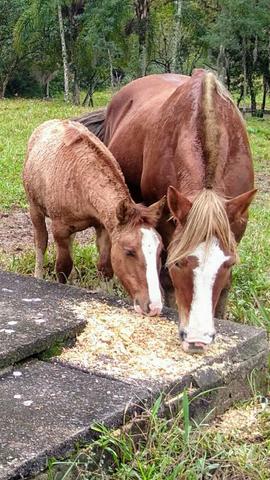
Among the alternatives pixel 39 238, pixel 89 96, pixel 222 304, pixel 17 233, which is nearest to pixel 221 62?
pixel 89 96

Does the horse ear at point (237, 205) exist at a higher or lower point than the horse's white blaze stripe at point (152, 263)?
higher

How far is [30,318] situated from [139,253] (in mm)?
845

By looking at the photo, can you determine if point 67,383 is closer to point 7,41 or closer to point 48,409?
point 48,409

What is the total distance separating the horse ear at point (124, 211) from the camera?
4.62 m

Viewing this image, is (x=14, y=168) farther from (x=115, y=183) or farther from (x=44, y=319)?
(x=44, y=319)

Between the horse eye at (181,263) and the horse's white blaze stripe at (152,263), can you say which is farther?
the horse's white blaze stripe at (152,263)

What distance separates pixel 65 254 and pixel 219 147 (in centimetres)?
172

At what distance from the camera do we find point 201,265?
12.6 ft

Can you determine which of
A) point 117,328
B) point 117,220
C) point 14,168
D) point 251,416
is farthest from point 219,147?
point 14,168

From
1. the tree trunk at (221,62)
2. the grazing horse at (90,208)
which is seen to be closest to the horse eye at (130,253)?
the grazing horse at (90,208)

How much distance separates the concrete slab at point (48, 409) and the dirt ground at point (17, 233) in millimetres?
3820

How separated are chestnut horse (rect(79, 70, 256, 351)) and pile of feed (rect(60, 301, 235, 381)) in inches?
5.8

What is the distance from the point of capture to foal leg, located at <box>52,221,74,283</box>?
5.53 meters

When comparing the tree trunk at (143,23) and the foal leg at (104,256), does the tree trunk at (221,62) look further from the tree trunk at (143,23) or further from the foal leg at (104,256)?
the foal leg at (104,256)
